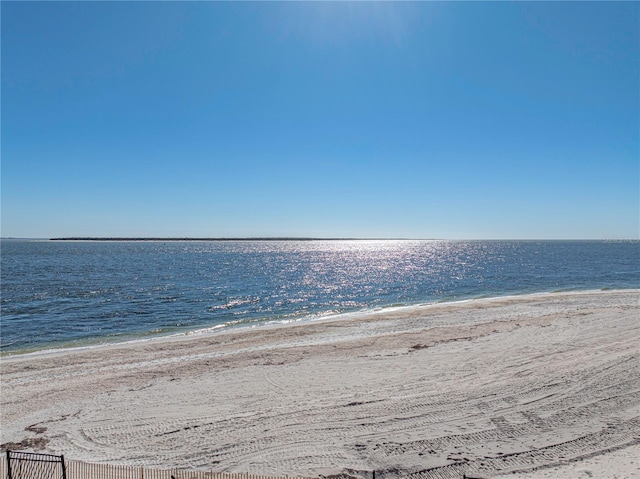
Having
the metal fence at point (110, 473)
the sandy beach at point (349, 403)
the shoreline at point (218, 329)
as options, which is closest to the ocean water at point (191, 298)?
the shoreline at point (218, 329)

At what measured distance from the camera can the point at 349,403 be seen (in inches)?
560

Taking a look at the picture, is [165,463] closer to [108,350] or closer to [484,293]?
[108,350]

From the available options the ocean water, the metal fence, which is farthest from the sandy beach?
the ocean water

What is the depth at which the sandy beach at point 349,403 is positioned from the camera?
35.8ft

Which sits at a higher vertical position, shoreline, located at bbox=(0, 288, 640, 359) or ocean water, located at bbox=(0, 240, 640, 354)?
ocean water, located at bbox=(0, 240, 640, 354)

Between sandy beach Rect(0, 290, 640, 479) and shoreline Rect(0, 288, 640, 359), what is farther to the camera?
shoreline Rect(0, 288, 640, 359)

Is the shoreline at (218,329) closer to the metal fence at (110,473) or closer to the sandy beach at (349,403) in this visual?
the sandy beach at (349,403)

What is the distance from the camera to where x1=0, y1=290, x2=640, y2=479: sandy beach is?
10914mm

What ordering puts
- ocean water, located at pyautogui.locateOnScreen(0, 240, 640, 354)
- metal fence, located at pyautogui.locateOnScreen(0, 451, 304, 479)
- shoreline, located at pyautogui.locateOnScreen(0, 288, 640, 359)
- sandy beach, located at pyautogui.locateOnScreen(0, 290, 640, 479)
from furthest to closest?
ocean water, located at pyautogui.locateOnScreen(0, 240, 640, 354) < shoreline, located at pyautogui.locateOnScreen(0, 288, 640, 359) < sandy beach, located at pyautogui.locateOnScreen(0, 290, 640, 479) < metal fence, located at pyautogui.locateOnScreen(0, 451, 304, 479)

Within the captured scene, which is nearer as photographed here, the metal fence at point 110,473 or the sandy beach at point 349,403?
the metal fence at point 110,473

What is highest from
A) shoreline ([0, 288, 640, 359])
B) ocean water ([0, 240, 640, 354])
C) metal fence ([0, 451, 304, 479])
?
metal fence ([0, 451, 304, 479])

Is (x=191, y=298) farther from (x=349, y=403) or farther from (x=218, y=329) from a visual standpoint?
(x=349, y=403)

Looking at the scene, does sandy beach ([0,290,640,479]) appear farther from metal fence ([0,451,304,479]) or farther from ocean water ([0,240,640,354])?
ocean water ([0,240,640,354])

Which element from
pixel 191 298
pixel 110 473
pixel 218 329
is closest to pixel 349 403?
pixel 110 473
